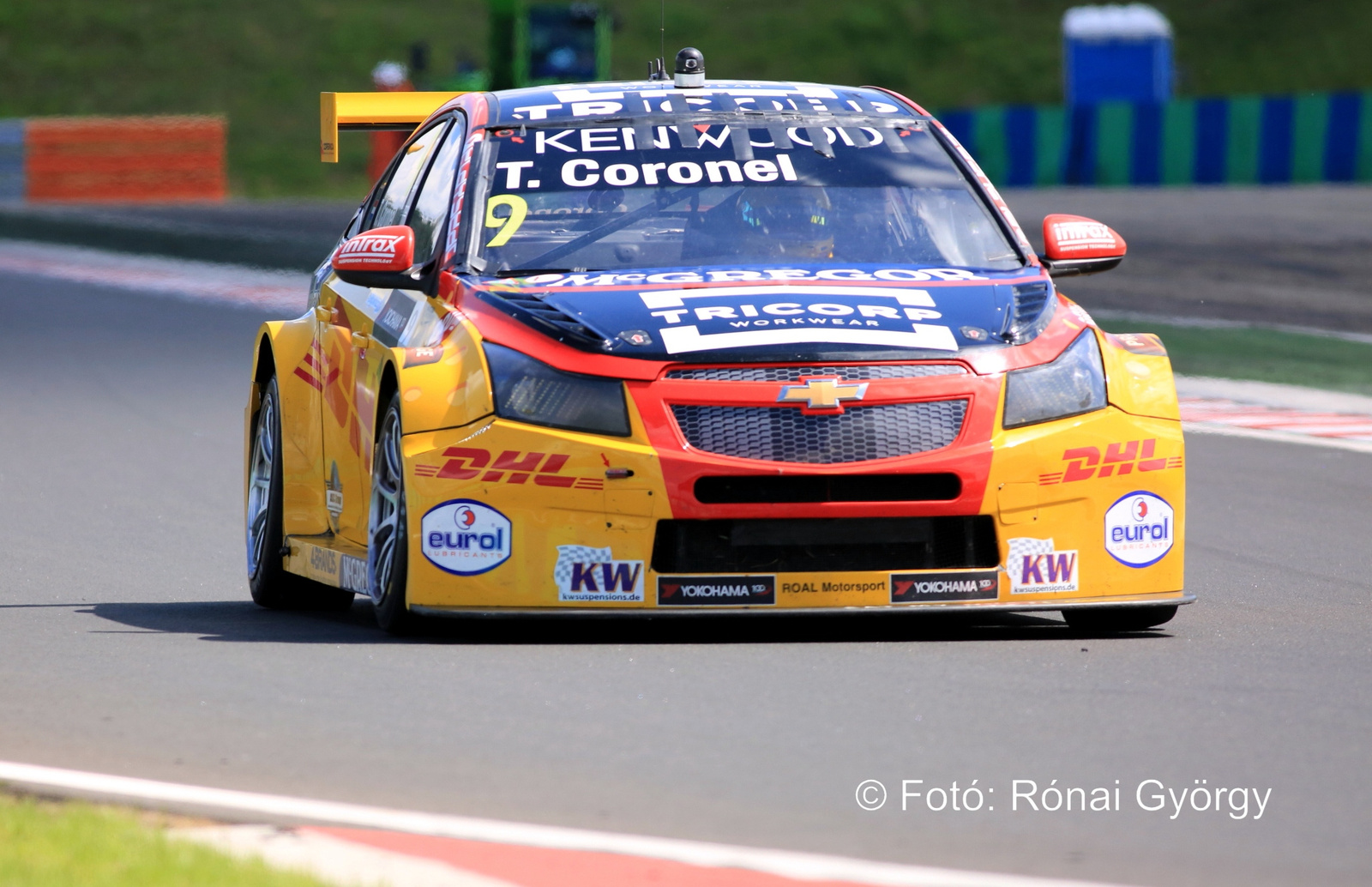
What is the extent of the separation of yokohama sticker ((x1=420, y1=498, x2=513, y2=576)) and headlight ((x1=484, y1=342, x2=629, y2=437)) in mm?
262

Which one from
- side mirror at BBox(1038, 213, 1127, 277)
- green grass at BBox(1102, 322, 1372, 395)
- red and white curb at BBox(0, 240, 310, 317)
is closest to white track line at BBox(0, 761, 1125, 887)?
side mirror at BBox(1038, 213, 1127, 277)

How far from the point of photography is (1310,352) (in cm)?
1764

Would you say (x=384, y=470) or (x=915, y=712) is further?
(x=384, y=470)

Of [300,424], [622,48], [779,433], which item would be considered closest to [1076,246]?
[779,433]

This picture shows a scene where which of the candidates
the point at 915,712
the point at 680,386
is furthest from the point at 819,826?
the point at 680,386

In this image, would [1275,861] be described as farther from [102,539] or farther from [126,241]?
[126,241]

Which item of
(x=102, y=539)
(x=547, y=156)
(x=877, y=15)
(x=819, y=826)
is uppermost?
(x=547, y=156)

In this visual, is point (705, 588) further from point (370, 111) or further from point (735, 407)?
point (370, 111)

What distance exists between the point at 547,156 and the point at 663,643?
166 centimetres

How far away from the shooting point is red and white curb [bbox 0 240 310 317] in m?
23.5

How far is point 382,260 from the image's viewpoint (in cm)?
701

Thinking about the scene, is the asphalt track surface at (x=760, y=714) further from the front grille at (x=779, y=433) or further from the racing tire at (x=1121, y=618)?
the front grille at (x=779, y=433)

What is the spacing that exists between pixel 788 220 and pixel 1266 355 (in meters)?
10.8

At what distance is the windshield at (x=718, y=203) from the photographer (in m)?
7.18
